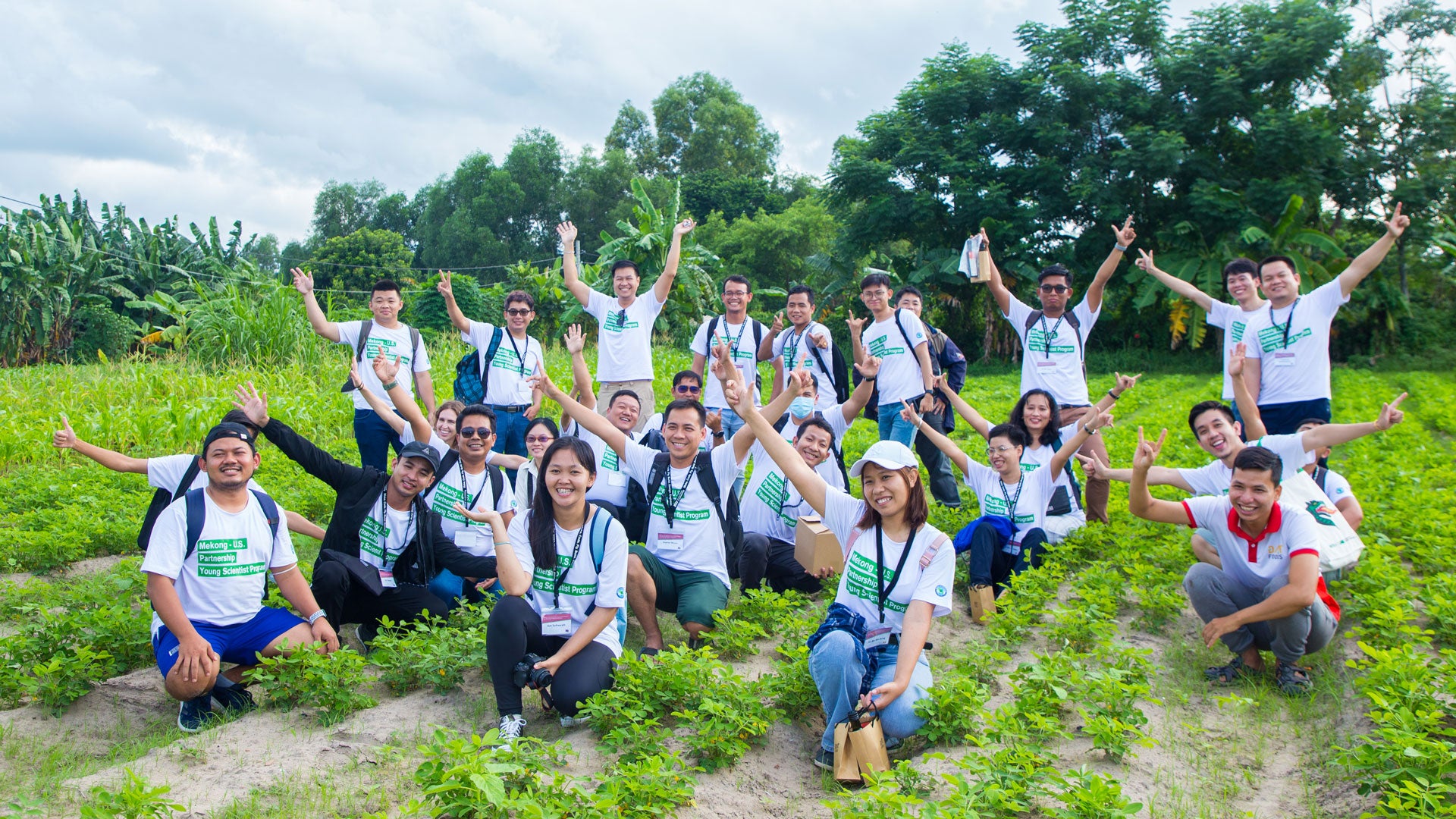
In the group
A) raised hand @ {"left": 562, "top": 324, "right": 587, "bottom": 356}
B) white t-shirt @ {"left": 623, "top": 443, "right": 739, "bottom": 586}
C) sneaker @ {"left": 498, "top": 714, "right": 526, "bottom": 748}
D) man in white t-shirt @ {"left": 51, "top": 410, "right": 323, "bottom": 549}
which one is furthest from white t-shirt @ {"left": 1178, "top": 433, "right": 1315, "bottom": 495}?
man in white t-shirt @ {"left": 51, "top": 410, "right": 323, "bottom": 549}

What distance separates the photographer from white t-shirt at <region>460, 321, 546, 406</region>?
8180 mm

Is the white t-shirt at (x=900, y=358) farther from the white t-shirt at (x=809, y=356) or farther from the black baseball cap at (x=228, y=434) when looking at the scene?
the black baseball cap at (x=228, y=434)

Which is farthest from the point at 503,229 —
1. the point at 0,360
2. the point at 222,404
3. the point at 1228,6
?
the point at 222,404

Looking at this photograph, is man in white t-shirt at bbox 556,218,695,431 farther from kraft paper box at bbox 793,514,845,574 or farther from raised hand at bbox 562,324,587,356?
kraft paper box at bbox 793,514,845,574

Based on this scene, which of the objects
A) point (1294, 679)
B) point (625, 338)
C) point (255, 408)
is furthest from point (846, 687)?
point (625, 338)

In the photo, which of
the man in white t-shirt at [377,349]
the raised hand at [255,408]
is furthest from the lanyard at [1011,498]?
the raised hand at [255,408]

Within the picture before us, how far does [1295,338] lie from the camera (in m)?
6.86

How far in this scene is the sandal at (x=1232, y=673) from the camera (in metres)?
5.23

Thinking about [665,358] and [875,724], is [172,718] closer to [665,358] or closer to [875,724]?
[875,724]

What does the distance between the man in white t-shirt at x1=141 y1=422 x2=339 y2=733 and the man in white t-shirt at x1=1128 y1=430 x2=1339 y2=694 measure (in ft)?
15.2

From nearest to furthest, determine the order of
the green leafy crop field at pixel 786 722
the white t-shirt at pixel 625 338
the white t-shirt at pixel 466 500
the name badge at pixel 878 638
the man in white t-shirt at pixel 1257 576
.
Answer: the green leafy crop field at pixel 786 722 < the name badge at pixel 878 638 < the man in white t-shirt at pixel 1257 576 < the white t-shirt at pixel 466 500 < the white t-shirt at pixel 625 338

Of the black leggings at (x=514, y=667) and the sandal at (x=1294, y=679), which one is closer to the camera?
the black leggings at (x=514, y=667)

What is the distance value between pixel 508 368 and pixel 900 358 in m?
3.28

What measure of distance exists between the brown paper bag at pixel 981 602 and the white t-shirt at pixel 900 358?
2.17 meters
